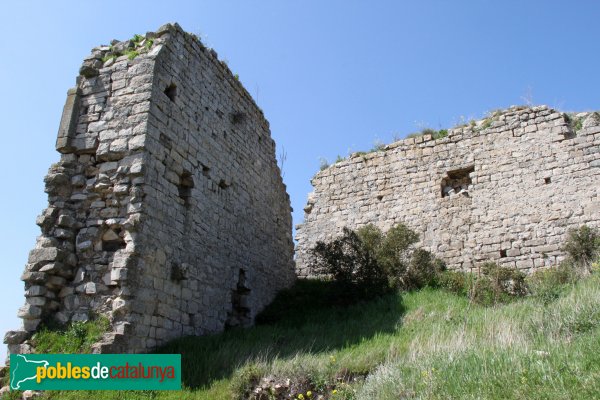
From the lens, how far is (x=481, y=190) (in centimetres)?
1259

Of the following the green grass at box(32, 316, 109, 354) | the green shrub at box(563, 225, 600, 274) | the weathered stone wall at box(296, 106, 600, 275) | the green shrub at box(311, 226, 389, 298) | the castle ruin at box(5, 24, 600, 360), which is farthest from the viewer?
the weathered stone wall at box(296, 106, 600, 275)

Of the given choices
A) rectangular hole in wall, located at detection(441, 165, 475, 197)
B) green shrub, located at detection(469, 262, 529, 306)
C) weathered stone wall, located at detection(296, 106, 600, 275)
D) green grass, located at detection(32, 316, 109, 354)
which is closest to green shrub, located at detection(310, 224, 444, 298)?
green shrub, located at detection(469, 262, 529, 306)

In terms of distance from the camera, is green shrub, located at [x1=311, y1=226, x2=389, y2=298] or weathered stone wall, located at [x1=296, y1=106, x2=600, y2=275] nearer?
green shrub, located at [x1=311, y1=226, x2=389, y2=298]

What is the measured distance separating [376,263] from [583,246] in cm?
414

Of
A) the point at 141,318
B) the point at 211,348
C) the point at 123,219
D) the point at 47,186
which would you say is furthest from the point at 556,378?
the point at 47,186

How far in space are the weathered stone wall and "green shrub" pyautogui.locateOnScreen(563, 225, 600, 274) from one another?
48 centimetres

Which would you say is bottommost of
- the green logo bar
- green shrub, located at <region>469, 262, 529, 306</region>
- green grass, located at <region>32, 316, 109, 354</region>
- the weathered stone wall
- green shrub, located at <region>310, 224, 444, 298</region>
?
the green logo bar

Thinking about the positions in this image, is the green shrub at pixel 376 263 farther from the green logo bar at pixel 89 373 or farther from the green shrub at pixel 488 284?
the green logo bar at pixel 89 373

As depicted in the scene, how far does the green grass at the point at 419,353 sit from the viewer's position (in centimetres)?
474

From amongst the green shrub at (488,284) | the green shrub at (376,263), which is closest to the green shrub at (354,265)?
the green shrub at (376,263)

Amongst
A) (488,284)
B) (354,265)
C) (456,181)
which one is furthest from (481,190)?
(354,265)

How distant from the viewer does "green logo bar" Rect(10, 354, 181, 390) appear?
6184mm

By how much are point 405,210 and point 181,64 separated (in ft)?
22.9

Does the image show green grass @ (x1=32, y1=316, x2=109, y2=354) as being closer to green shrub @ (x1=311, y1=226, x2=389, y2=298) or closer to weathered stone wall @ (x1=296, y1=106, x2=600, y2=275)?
green shrub @ (x1=311, y1=226, x2=389, y2=298)
